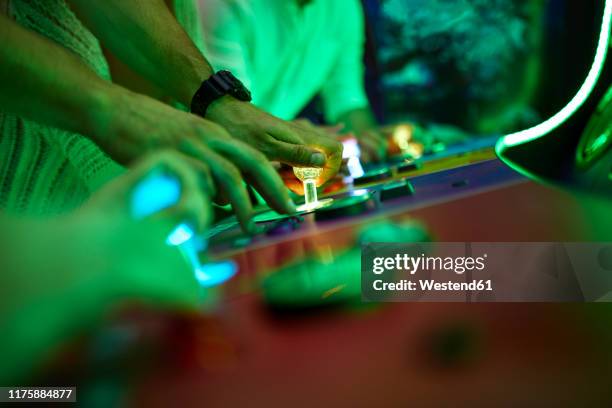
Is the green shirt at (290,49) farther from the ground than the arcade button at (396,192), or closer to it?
farther from the ground

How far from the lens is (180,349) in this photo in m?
0.33

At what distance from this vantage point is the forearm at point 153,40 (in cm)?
73

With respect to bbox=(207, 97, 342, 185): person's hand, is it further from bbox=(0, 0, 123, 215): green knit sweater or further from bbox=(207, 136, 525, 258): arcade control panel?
bbox=(0, 0, 123, 215): green knit sweater

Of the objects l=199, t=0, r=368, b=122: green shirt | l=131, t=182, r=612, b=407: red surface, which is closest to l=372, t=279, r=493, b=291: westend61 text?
l=131, t=182, r=612, b=407: red surface

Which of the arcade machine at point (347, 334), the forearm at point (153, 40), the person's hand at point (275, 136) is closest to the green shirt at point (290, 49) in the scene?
the forearm at point (153, 40)

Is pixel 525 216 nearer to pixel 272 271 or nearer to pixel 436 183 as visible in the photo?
pixel 436 183

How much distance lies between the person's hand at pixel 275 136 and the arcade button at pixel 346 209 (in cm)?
7

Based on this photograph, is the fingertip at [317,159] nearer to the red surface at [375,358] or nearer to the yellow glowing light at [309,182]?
the yellow glowing light at [309,182]

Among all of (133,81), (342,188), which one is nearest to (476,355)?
(342,188)

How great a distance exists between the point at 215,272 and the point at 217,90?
1.04 ft

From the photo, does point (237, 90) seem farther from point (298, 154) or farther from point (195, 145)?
point (195, 145)

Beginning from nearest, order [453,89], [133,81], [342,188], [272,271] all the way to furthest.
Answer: [272,271]
[342,188]
[133,81]
[453,89]

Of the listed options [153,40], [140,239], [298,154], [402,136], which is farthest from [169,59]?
[402,136]

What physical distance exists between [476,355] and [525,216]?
0.64 ft
